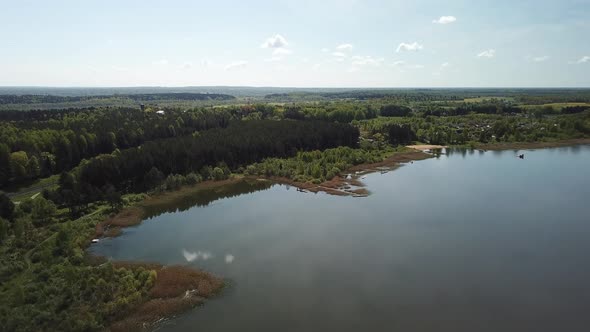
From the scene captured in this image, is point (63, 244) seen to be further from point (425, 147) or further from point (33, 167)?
point (425, 147)

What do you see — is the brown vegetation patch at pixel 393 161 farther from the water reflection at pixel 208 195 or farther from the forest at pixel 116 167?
the water reflection at pixel 208 195

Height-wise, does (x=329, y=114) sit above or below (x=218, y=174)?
above

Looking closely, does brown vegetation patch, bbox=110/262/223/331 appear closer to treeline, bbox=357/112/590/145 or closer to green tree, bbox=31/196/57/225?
green tree, bbox=31/196/57/225

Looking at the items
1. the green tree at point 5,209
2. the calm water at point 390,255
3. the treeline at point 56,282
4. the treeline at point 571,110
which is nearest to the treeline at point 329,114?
the calm water at point 390,255

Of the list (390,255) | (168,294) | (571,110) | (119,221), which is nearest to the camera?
(168,294)

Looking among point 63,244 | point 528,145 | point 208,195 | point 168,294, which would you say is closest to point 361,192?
point 208,195

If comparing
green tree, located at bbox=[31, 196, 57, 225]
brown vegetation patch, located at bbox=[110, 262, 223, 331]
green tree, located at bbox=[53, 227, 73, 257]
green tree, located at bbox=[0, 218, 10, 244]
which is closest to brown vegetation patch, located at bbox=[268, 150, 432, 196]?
brown vegetation patch, located at bbox=[110, 262, 223, 331]
